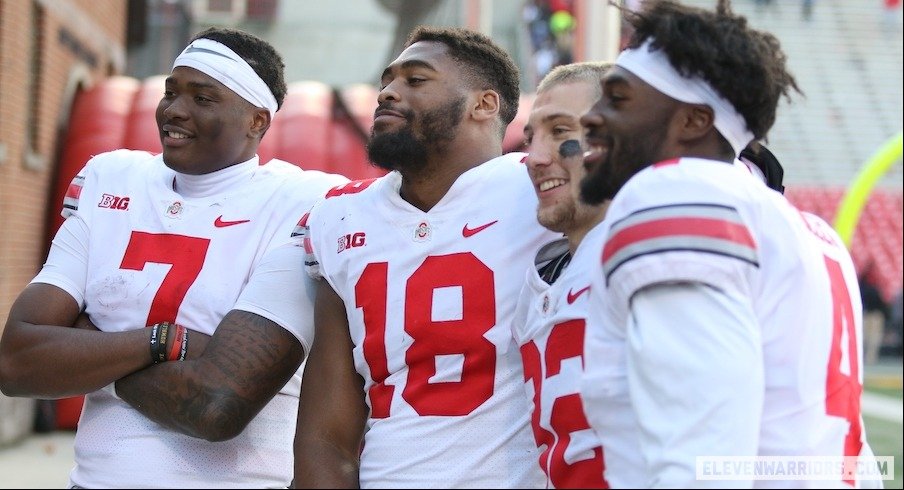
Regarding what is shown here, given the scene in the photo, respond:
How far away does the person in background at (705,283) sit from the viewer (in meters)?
1.82

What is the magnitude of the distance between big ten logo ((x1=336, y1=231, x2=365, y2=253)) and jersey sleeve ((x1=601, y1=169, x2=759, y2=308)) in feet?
3.50

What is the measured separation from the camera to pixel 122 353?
2947mm

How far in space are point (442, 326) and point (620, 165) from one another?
73cm

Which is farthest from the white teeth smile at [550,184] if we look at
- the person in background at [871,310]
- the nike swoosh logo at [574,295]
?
the person in background at [871,310]

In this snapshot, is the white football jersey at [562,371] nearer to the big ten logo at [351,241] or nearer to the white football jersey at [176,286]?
the big ten logo at [351,241]

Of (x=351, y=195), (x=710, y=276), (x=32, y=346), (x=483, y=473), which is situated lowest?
(x=32, y=346)

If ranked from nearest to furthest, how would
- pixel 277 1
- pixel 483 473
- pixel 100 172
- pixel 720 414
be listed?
pixel 720 414
pixel 483 473
pixel 100 172
pixel 277 1

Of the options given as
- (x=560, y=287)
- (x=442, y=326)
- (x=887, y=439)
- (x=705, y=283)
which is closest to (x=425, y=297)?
(x=442, y=326)

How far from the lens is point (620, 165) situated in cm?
217

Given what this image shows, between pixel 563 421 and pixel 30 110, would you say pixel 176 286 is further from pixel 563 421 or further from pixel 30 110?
pixel 30 110

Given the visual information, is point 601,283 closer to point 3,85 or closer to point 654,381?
point 654,381

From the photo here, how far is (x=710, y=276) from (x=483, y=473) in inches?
39.3

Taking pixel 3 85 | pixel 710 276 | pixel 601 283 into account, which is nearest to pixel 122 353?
pixel 601 283

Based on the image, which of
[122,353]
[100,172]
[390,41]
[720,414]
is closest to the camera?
[720,414]
